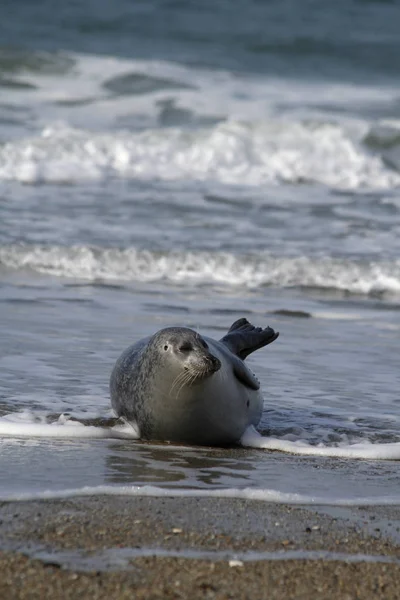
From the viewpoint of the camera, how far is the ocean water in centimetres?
516

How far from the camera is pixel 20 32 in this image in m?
22.8

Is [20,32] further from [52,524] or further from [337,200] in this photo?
[52,524]

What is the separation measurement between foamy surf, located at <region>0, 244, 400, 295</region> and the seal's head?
4150 millimetres

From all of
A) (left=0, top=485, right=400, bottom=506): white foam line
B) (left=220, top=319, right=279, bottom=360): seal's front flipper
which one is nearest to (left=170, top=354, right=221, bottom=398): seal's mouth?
(left=0, top=485, right=400, bottom=506): white foam line

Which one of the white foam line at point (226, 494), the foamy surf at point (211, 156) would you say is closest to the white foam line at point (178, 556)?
the white foam line at point (226, 494)

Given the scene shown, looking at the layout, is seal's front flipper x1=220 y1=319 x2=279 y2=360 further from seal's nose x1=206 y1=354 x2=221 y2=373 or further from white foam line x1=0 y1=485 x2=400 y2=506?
white foam line x1=0 y1=485 x2=400 y2=506

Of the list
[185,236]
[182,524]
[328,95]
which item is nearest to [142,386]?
[182,524]

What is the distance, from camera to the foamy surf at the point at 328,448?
5215 millimetres

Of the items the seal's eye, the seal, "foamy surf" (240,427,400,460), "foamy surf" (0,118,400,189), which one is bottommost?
"foamy surf" (240,427,400,460)

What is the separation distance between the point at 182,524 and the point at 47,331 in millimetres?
3651

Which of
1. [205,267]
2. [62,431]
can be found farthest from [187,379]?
[205,267]

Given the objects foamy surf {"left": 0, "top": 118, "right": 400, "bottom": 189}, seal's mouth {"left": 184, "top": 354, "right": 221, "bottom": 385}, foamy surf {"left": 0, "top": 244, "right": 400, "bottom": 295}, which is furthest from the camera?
foamy surf {"left": 0, "top": 118, "right": 400, "bottom": 189}

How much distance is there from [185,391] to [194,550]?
1600 mm

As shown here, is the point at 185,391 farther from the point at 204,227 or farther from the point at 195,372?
the point at 204,227
